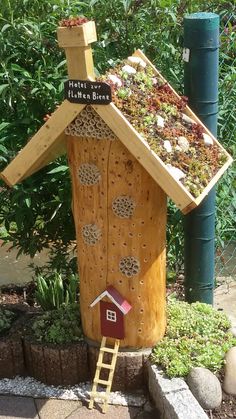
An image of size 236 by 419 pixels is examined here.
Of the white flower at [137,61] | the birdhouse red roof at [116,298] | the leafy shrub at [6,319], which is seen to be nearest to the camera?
the white flower at [137,61]

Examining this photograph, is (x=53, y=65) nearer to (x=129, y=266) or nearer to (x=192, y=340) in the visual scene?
(x=129, y=266)

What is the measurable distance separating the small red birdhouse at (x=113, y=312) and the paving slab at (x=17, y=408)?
0.69 meters

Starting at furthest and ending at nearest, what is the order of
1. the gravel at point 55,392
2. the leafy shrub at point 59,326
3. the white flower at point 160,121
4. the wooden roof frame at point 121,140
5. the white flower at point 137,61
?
1. the leafy shrub at point 59,326
2. the gravel at point 55,392
3. the white flower at point 137,61
4. the white flower at point 160,121
5. the wooden roof frame at point 121,140

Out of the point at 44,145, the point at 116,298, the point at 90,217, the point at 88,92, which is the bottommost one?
the point at 116,298

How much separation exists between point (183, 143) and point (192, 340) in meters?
1.36

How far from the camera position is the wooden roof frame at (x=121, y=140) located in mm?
3203

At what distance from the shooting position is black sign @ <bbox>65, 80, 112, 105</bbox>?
10.4ft

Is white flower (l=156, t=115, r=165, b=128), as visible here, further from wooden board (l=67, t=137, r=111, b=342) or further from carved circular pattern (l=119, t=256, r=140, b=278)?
carved circular pattern (l=119, t=256, r=140, b=278)

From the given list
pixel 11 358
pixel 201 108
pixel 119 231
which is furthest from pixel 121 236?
pixel 11 358

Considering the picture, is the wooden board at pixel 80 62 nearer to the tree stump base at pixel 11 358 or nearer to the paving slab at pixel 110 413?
the tree stump base at pixel 11 358

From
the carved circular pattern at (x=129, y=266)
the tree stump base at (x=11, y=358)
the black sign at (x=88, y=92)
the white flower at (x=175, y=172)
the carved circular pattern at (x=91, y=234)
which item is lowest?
the tree stump base at (x=11, y=358)

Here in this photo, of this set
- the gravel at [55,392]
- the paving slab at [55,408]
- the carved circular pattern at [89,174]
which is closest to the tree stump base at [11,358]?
the gravel at [55,392]

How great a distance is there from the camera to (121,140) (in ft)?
10.8

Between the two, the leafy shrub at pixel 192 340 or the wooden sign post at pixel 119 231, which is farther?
the leafy shrub at pixel 192 340
